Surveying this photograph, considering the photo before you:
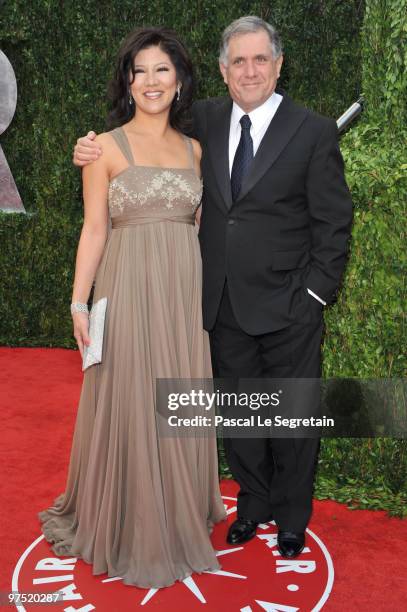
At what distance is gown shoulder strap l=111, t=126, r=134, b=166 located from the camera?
A: 3.09m

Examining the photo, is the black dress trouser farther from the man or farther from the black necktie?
the black necktie

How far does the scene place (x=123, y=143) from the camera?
10.2 feet

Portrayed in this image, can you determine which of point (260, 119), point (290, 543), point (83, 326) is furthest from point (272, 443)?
point (260, 119)

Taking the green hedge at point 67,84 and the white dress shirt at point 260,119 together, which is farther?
the green hedge at point 67,84

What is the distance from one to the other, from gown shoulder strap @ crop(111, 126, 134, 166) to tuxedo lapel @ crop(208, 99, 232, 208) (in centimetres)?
37

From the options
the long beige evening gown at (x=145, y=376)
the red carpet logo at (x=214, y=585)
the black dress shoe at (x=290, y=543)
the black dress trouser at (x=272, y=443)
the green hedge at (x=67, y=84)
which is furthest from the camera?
the green hedge at (x=67, y=84)

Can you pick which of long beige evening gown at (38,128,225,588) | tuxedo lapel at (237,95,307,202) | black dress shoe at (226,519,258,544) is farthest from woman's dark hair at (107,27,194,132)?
black dress shoe at (226,519,258,544)

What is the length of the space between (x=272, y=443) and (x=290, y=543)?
0.48m

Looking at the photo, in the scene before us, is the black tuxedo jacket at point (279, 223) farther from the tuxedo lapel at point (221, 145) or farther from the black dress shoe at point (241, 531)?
the black dress shoe at point (241, 531)

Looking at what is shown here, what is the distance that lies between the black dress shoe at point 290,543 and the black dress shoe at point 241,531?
6.6 inches

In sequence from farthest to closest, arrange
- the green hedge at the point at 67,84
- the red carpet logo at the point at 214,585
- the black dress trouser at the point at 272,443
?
1. the green hedge at the point at 67,84
2. the black dress trouser at the point at 272,443
3. the red carpet logo at the point at 214,585

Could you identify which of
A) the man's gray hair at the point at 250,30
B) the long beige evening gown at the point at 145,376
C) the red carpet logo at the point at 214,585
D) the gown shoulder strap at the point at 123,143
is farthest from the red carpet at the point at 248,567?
the man's gray hair at the point at 250,30

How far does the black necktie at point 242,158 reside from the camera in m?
3.16

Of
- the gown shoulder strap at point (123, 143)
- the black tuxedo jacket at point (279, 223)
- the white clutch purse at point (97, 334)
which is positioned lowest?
the white clutch purse at point (97, 334)
